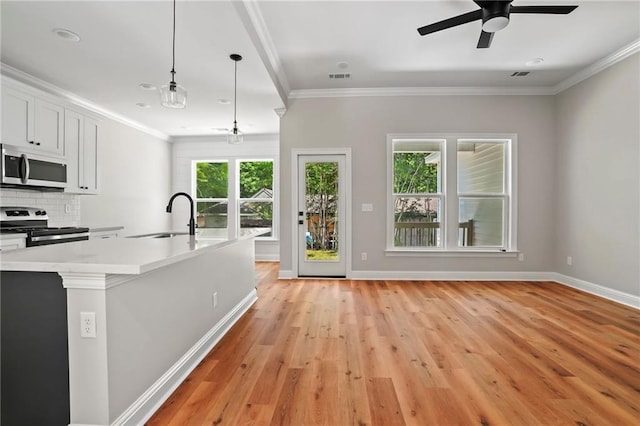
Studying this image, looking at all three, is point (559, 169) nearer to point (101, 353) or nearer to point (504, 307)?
point (504, 307)

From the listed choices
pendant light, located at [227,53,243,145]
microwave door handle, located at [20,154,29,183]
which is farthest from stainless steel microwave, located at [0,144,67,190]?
pendant light, located at [227,53,243,145]

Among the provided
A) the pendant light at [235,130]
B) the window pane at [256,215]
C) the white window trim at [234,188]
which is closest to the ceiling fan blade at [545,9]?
the pendant light at [235,130]

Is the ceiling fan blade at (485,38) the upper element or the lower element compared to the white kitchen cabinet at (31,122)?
upper

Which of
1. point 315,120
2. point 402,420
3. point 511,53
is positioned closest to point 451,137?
point 511,53

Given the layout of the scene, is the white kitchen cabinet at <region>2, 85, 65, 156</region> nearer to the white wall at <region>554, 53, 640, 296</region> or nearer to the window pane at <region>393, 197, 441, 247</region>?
the window pane at <region>393, 197, 441, 247</region>

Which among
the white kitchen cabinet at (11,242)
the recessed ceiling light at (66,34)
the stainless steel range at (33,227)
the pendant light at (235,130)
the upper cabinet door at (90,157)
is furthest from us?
the upper cabinet door at (90,157)

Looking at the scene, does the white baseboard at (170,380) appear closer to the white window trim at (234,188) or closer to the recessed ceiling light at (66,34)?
the recessed ceiling light at (66,34)

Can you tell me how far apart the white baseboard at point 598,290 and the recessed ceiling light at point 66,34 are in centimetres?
633

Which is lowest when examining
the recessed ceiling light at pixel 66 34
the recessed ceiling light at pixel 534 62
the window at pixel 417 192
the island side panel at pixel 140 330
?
the island side panel at pixel 140 330

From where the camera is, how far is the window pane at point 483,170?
4.88m

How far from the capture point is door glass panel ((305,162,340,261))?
4.94 m

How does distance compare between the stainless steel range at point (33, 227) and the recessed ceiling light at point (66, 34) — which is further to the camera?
the stainless steel range at point (33, 227)

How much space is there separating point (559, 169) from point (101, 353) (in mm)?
5738

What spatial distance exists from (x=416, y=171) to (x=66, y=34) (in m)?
4.47
